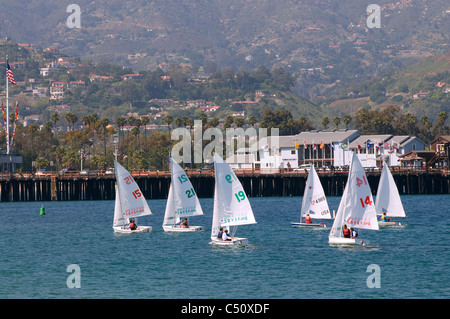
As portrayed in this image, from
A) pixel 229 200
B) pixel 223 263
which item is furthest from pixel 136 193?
pixel 223 263

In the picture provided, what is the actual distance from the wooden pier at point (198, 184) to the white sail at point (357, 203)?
228 feet

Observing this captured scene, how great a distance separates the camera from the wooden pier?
12838 cm

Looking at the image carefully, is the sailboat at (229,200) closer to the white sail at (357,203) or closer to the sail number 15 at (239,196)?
the sail number 15 at (239,196)

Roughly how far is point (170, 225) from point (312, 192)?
13.7 meters

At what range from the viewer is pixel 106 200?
129250mm

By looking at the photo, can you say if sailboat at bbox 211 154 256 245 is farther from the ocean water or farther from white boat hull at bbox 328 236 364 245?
white boat hull at bbox 328 236 364 245

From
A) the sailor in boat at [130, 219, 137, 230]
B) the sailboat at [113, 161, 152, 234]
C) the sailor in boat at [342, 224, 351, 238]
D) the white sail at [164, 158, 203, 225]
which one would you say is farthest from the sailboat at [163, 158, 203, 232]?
the sailor in boat at [342, 224, 351, 238]

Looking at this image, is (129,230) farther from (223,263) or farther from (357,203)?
(357,203)

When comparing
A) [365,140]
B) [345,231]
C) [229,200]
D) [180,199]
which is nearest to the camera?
[229,200]

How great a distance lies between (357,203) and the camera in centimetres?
5875

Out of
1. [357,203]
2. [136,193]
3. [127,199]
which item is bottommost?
[357,203]

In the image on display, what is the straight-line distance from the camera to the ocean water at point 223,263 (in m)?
46.4

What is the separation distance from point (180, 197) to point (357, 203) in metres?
18.3
